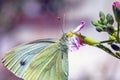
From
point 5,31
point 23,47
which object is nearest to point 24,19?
point 5,31

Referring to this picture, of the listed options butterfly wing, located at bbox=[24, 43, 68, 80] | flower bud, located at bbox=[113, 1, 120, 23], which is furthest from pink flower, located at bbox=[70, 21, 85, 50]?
butterfly wing, located at bbox=[24, 43, 68, 80]

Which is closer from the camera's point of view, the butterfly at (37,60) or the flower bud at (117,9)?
the flower bud at (117,9)

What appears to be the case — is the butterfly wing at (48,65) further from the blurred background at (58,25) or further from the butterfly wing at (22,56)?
the blurred background at (58,25)

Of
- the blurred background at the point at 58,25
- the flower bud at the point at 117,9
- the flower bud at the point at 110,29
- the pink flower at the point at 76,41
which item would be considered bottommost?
the blurred background at the point at 58,25

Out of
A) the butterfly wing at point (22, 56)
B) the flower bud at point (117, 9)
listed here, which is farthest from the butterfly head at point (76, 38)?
the butterfly wing at point (22, 56)

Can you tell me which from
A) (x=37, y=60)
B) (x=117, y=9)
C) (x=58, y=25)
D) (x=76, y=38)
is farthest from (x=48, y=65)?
(x=58, y=25)

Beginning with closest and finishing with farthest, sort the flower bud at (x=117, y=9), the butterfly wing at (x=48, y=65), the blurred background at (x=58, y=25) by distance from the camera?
the flower bud at (x=117, y=9)
the butterfly wing at (x=48, y=65)
the blurred background at (x=58, y=25)

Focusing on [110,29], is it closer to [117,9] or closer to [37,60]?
[117,9]

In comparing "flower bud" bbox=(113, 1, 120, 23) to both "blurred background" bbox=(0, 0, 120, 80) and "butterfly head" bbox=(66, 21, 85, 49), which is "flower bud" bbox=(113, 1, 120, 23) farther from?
"blurred background" bbox=(0, 0, 120, 80)
